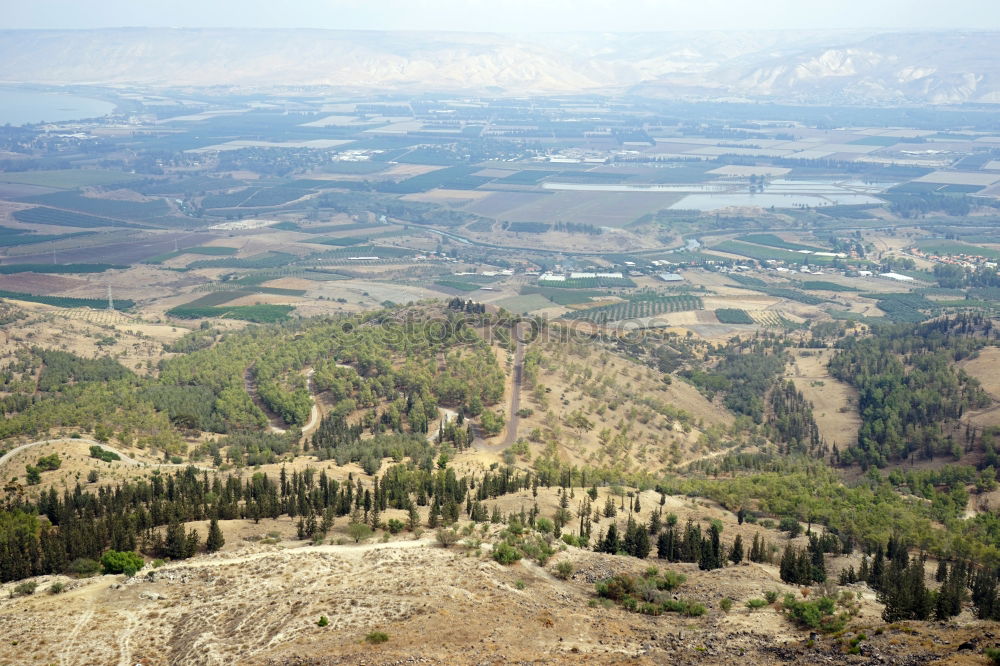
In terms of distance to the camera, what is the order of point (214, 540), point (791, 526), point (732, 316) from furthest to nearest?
point (732, 316) < point (791, 526) < point (214, 540)

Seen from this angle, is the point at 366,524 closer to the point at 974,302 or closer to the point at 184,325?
the point at 184,325

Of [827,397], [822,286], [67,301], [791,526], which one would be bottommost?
[827,397]

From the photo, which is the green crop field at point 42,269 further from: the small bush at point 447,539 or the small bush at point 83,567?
the small bush at point 447,539

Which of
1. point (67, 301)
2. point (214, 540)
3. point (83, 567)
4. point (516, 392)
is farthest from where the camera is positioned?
point (67, 301)

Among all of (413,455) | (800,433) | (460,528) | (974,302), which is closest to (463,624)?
(460,528)

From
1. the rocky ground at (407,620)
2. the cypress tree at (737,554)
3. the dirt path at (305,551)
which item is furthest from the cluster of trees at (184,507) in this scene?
the cypress tree at (737,554)

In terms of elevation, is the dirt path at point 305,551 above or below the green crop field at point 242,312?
above

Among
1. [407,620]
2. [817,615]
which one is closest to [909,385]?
[817,615]

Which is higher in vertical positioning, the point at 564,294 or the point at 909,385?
the point at 909,385

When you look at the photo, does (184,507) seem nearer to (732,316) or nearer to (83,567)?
(83,567)

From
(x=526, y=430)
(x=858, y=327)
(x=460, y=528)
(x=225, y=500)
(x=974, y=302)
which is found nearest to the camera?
(x=460, y=528)

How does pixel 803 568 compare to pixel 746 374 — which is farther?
pixel 746 374
